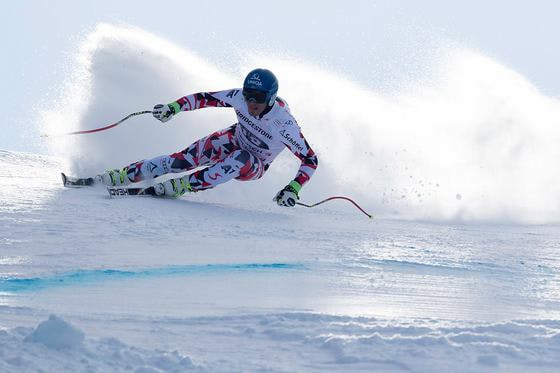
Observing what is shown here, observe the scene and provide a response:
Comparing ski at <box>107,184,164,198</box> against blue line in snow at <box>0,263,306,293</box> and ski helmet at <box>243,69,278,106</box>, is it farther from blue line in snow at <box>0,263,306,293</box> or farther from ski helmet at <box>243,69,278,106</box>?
blue line in snow at <box>0,263,306,293</box>

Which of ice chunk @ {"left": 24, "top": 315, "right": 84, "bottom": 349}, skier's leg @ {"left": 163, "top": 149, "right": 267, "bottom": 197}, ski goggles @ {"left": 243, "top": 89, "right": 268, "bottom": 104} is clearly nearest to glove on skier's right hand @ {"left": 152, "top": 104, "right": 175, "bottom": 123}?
skier's leg @ {"left": 163, "top": 149, "right": 267, "bottom": 197}

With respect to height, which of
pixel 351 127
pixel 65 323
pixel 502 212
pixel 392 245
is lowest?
pixel 65 323

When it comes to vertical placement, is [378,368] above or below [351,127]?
below

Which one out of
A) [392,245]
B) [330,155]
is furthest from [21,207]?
[330,155]

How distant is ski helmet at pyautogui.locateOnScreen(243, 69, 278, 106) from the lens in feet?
21.7

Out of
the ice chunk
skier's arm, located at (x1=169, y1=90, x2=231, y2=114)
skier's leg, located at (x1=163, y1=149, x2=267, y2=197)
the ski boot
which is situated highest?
skier's arm, located at (x1=169, y1=90, x2=231, y2=114)

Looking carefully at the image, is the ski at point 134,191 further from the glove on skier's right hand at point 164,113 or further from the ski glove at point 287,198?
the ski glove at point 287,198

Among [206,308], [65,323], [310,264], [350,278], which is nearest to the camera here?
[65,323]

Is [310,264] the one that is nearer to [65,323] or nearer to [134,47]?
[65,323]

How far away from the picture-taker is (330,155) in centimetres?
1066

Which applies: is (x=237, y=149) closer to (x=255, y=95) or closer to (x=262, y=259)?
(x=255, y=95)

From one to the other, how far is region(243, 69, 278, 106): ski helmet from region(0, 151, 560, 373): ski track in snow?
3.47 feet

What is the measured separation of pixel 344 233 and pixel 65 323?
160 inches

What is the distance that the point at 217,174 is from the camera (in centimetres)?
694
